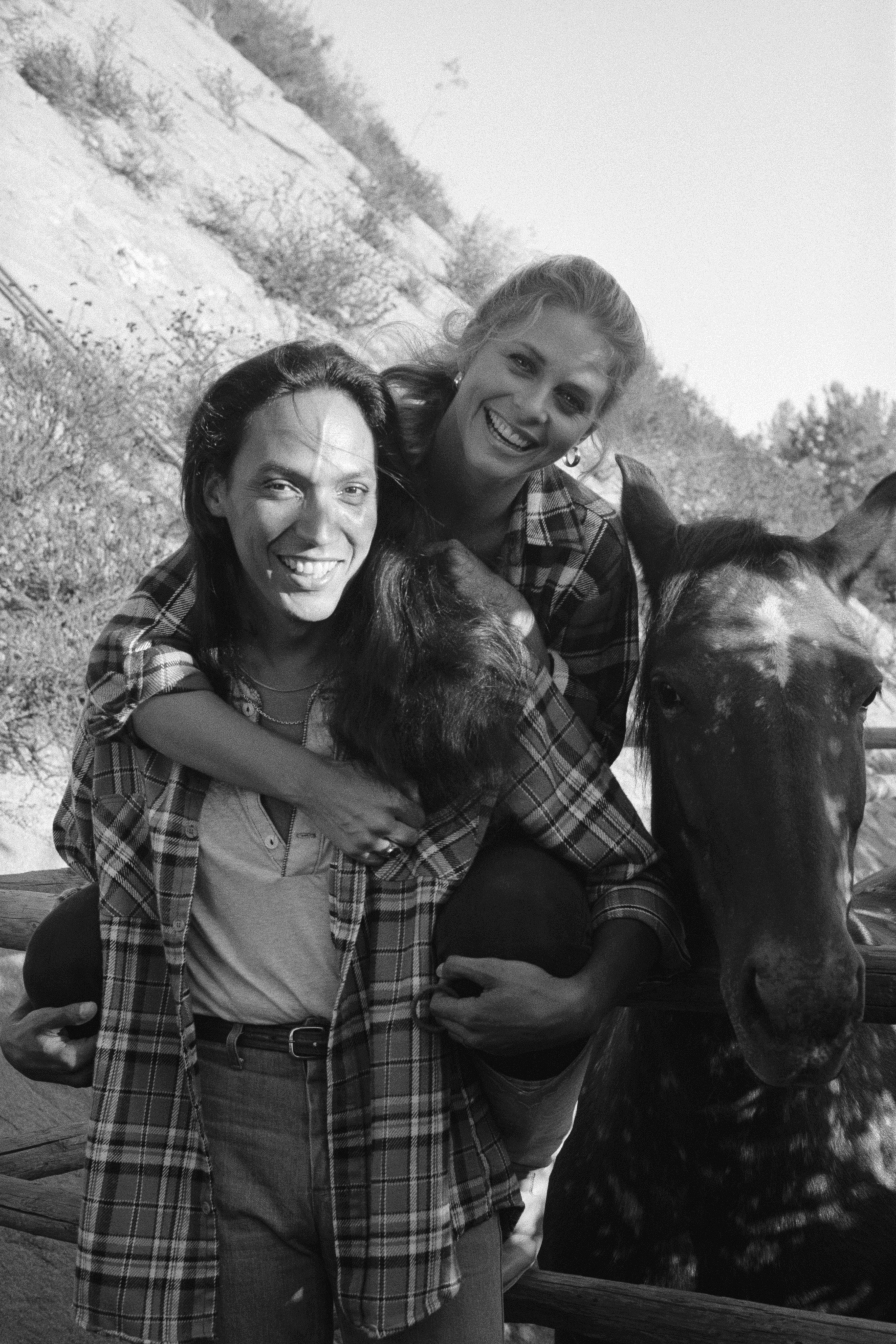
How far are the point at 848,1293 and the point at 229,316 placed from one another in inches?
448

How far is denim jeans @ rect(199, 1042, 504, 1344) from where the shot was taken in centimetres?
172

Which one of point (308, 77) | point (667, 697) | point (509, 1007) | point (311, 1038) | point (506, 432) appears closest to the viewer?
point (509, 1007)

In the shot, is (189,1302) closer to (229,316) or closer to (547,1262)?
(547,1262)

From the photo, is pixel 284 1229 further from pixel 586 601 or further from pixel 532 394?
pixel 532 394

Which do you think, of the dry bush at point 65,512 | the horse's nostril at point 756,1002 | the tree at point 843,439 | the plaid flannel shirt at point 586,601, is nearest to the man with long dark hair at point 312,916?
the horse's nostril at point 756,1002

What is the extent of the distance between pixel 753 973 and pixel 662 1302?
880mm

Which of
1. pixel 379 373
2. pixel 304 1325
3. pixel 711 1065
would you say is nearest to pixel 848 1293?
pixel 711 1065

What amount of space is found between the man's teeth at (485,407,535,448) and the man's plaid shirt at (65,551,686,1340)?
0.79 meters

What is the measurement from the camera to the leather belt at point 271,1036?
69.1 inches

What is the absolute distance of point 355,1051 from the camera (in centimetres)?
175

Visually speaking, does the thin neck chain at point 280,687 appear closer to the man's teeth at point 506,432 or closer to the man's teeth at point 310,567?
the man's teeth at point 310,567

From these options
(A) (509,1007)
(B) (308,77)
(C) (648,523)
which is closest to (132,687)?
(A) (509,1007)

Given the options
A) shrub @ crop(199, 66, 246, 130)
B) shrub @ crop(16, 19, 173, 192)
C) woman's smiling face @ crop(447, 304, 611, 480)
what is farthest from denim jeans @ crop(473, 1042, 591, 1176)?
shrub @ crop(199, 66, 246, 130)

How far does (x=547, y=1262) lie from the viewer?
260 centimetres
